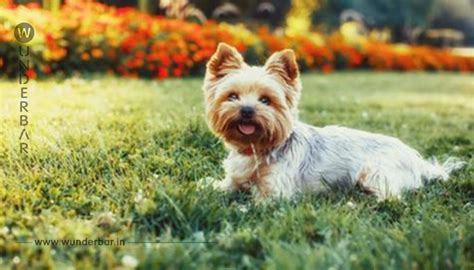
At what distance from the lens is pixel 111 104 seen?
27.3ft

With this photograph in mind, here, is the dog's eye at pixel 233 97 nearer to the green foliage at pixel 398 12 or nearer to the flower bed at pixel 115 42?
the flower bed at pixel 115 42

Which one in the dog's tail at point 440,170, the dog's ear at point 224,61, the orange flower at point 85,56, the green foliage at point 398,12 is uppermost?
the dog's ear at point 224,61

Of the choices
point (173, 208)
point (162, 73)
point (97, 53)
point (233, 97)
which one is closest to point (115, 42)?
point (97, 53)

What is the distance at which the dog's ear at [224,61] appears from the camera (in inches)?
208

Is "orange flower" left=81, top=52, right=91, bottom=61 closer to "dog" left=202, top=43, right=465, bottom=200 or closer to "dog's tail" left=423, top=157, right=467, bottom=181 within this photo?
"dog" left=202, top=43, right=465, bottom=200

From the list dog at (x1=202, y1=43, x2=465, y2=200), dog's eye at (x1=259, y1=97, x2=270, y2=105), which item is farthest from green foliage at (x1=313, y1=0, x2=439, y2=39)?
dog's eye at (x1=259, y1=97, x2=270, y2=105)

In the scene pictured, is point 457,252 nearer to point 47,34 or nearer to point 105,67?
point 47,34

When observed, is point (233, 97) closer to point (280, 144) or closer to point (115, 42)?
point (280, 144)

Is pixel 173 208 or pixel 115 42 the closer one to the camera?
pixel 173 208

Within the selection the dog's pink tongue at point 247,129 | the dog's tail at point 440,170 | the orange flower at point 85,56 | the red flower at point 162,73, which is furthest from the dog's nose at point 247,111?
the red flower at point 162,73

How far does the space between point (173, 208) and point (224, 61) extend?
1.53 metres

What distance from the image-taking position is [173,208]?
4.25 m

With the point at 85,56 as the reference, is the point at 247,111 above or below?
above

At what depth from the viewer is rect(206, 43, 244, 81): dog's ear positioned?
529cm
